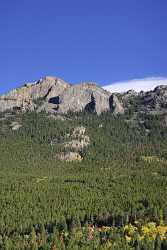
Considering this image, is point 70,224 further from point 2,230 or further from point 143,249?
point 143,249

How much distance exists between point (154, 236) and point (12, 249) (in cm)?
3953

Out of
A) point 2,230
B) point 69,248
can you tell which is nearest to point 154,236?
point 69,248

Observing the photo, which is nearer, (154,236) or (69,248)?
(69,248)

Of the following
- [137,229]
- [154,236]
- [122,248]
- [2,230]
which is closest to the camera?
[122,248]

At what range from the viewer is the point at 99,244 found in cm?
15900

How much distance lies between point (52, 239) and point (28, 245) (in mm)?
9116

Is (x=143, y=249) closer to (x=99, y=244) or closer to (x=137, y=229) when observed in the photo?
(x=99, y=244)

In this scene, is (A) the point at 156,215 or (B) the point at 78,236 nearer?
(B) the point at 78,236

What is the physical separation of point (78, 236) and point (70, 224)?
26.2 m

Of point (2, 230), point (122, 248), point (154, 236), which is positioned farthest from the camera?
point (2, 230)

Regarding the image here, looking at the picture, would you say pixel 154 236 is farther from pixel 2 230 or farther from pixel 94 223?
pixel 2 230

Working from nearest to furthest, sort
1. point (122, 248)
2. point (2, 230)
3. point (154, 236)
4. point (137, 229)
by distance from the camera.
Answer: point (122, 248) < point (154, 236) < point (137, 229) < point (2, 230)

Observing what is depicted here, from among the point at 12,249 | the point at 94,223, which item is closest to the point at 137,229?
the point at 94,223

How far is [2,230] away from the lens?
193 metres
